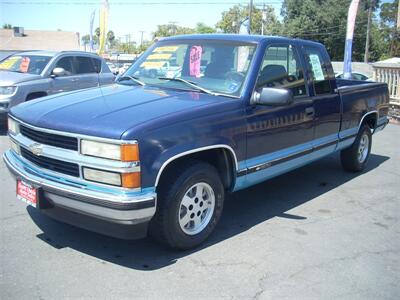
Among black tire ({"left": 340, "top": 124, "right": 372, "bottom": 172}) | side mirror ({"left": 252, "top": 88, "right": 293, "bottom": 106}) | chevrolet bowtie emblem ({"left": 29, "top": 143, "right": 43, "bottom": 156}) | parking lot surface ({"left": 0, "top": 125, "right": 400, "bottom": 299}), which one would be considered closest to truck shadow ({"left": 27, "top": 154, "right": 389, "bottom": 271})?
parking lot surface ({"left": 0, "top": 125, "right": 400, "bottom": 299})

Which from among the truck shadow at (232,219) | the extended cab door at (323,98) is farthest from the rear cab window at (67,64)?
the extended cab door at (323,98)

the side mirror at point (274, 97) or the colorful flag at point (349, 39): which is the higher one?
the colorful flag at point (349, 39)

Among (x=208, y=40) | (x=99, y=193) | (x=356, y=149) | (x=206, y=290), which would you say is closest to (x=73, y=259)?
(x=99, y=193)

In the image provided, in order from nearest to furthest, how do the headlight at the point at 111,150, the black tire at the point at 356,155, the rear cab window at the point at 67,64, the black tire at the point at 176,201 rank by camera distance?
1. the headlight at the point at 111,150
2. the black tire at the point at 176,201
3. the black tire at the point at 356,155
4. the rear cab window at the point at 67,64

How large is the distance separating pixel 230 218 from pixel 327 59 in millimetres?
2616

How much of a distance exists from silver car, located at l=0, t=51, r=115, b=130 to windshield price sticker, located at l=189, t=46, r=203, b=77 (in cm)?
438

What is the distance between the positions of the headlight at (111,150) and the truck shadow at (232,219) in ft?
3.20

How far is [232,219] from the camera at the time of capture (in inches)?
197

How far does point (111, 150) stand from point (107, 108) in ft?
1.91

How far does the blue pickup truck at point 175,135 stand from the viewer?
137 inches

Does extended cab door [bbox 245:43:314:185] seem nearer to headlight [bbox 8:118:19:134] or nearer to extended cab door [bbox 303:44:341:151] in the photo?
extended cab door [bbox 303:44:341:151]

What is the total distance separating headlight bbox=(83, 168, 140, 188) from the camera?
3.41m

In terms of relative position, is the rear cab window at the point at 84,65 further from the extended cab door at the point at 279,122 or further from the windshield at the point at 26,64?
the extended cab door at the point at 279,122

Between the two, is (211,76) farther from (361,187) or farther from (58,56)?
(58,56)
